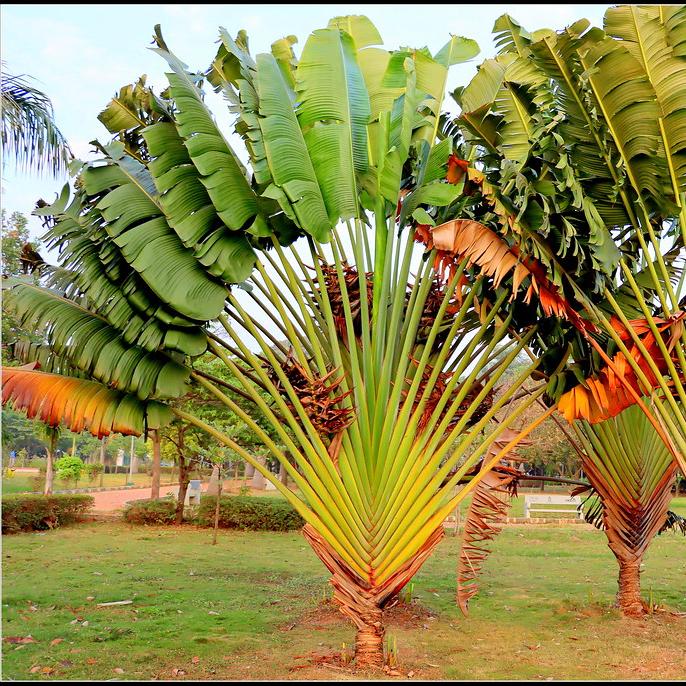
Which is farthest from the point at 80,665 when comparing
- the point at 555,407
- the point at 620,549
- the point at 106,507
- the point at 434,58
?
the point at 106,507

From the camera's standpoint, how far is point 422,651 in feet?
23.3

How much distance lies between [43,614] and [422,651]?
460 centimetres

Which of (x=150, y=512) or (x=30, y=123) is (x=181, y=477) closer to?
(x=150, y=512)

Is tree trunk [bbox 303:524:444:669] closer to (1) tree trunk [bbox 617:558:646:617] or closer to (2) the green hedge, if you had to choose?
(1) tree trunk [bbox 617:558:646:617]

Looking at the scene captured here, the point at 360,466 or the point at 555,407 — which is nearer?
the point at 360,466

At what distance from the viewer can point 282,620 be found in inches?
327

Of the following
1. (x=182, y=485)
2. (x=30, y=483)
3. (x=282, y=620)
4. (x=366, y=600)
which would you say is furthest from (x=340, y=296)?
(x=30, y=483)

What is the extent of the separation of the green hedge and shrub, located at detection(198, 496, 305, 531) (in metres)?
3.35

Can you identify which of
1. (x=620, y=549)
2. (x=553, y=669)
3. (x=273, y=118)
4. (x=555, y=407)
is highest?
(x=273, y=118)

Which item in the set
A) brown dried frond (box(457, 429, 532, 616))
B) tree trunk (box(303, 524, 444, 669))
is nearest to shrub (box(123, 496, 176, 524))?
brown dried frond (box(457, 429, 532, 616))

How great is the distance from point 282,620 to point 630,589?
4.60 meters

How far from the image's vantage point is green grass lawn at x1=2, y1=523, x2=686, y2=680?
6.43m

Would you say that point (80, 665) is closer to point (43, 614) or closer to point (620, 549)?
point (43, 614)

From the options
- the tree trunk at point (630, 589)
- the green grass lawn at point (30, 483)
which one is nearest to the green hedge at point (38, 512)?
the green grass lawn at point (30, 483)
